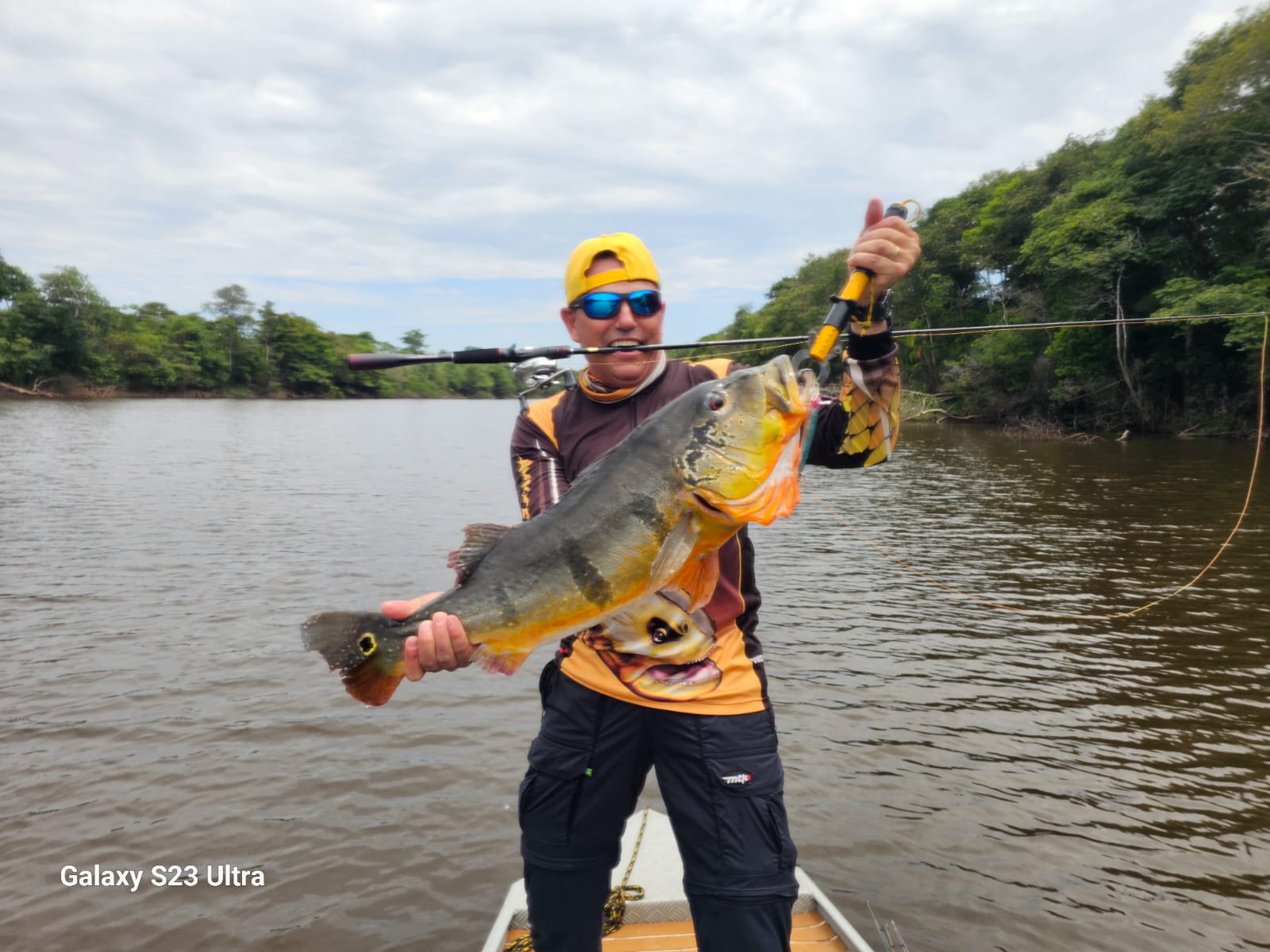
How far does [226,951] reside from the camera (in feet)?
16.5

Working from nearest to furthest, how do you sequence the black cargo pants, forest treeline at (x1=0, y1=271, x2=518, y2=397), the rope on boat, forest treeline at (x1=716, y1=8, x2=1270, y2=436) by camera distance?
the black cargo pants
the rope on boat
forest treeline at (x1=716, y1=8, x2=1270, y2=436)
forest treeline at (x1=0, y1=271, x2=518, y2=397)

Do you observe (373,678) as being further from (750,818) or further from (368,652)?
(750,818)

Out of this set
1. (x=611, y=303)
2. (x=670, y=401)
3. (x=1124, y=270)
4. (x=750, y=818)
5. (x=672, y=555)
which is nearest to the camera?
(x=672, y=555)

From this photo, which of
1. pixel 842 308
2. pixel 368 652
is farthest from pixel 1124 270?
pixel 368 652

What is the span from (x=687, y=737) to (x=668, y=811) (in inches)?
12.4

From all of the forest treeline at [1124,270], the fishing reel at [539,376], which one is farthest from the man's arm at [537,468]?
the forest treeline at [1124,270]

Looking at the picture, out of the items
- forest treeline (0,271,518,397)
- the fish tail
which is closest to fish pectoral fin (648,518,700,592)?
the fish tail

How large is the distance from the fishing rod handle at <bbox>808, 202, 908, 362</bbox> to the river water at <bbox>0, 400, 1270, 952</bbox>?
14.7 feet

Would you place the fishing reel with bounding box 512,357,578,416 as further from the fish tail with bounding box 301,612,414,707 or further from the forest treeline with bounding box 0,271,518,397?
the forest treeline with bounding box 0,271,518,397

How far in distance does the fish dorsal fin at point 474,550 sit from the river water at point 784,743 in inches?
144

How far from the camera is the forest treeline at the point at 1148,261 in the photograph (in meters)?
31.1

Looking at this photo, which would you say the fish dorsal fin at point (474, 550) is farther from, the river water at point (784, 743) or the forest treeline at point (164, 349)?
the forest treeline at point (164, 349)

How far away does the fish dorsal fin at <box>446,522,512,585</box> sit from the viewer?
2.97 metres

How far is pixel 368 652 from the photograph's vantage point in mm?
2973
